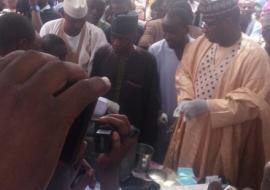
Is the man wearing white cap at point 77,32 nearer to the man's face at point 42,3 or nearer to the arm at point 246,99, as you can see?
the arm at point 246,99

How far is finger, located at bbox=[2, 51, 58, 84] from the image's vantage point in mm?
397

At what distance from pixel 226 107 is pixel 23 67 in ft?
7.36

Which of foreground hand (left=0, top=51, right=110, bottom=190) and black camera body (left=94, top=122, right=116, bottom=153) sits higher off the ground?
foreground hand (left=0, top=51, right=110, bottom=190)

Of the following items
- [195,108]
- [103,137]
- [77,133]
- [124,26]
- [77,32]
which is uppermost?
[77,133]

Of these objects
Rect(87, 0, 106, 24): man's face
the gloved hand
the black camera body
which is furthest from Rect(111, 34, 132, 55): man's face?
the black camera body

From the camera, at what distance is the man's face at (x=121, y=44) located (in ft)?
9.89

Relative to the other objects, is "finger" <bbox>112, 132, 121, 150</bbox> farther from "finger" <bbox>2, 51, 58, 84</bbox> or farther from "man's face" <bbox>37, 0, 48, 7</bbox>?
"man's face" <bbox>37, 0, 48, 7</bbox>

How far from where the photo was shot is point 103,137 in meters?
0.71

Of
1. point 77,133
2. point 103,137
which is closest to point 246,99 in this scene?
point 103,137

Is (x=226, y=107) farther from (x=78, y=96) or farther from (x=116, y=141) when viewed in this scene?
(x=78, y=96)

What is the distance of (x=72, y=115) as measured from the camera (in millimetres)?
413

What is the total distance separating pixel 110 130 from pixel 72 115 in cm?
30

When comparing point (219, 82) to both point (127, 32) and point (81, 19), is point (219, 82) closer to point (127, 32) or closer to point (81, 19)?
point (127, 32)

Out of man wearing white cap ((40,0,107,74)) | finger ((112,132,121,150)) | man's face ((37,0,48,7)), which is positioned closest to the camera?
finger ((112,132,121,150))
